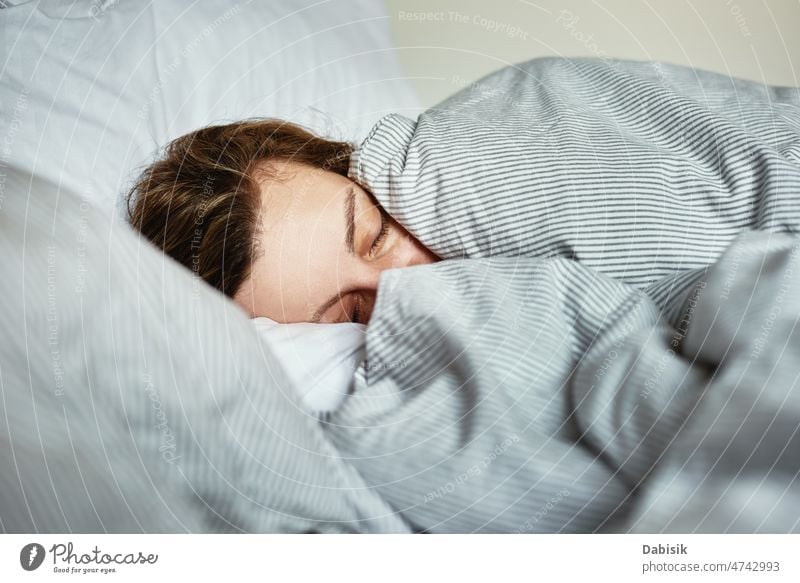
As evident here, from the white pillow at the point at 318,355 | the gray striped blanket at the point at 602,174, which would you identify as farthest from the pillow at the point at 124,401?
the gray striped blanket at the point at 602,174

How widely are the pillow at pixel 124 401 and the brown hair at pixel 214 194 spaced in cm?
10

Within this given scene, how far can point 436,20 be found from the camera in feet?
1.47

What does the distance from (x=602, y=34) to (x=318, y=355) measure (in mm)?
313

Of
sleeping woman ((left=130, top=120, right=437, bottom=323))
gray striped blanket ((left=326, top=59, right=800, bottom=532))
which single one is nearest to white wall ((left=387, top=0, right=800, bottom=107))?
gray striped blanket ((left=326, top=59, right=800, bottom=532))

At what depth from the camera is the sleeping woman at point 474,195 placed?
0.38 meters

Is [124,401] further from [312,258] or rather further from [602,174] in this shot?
[602,174]

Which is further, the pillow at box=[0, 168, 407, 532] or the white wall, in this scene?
the white wall

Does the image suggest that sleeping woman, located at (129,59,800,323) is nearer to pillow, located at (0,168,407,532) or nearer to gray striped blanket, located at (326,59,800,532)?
gray striped blanket, located at (326,59,800,532)

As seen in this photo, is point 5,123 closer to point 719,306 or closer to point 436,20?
point 436,20

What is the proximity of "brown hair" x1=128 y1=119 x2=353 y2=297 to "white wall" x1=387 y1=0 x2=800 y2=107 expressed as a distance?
12 centimetres

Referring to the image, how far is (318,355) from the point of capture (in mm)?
363

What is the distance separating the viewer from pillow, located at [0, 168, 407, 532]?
9.9 inches

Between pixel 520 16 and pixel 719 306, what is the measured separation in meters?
0.25

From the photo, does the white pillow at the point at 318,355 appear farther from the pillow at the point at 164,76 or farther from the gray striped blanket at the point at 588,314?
the pillow at the point at 164,76
